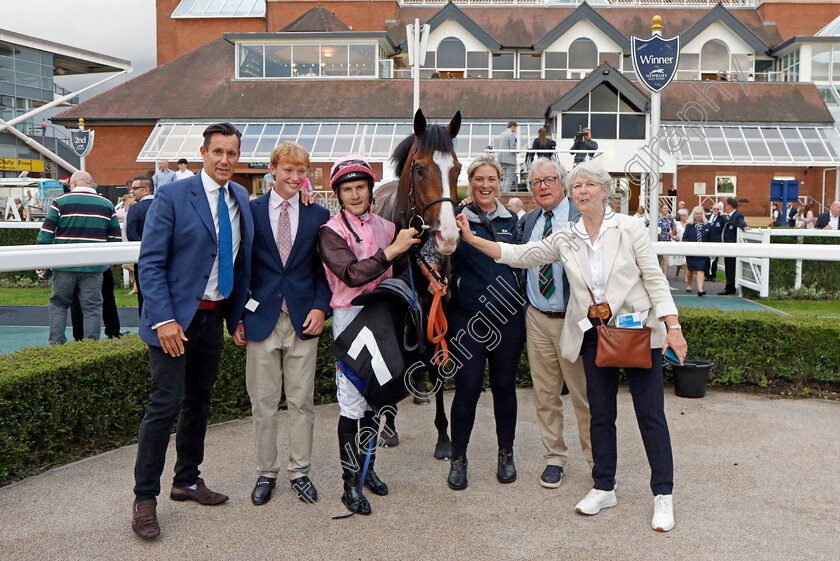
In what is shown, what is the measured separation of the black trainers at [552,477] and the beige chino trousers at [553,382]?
0.18ft

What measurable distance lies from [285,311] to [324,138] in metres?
24.6

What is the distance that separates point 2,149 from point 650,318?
4872 cm

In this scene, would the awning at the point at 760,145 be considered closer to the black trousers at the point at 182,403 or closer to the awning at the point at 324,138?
the awning at the point at 324,138

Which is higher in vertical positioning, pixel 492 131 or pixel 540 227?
pixel 492 131

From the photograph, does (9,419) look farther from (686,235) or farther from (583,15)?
(583,15)

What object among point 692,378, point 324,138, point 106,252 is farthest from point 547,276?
point 324,138

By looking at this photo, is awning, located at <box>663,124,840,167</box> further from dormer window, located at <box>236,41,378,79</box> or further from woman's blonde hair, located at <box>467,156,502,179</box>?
woman's blonde hair, located at <box>467,156,502,179</box>

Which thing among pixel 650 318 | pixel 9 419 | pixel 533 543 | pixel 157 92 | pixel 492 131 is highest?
pixel 157 92

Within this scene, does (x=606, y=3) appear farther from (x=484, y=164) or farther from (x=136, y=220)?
(x=484, y=164)

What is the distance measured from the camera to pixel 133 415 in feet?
16.8

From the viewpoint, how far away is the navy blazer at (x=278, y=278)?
155 inches

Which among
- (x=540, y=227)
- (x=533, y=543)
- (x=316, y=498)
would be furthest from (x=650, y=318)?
(x=316, y=498)

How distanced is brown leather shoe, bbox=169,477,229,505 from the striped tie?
2.27m

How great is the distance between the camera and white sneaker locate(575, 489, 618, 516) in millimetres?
3836
